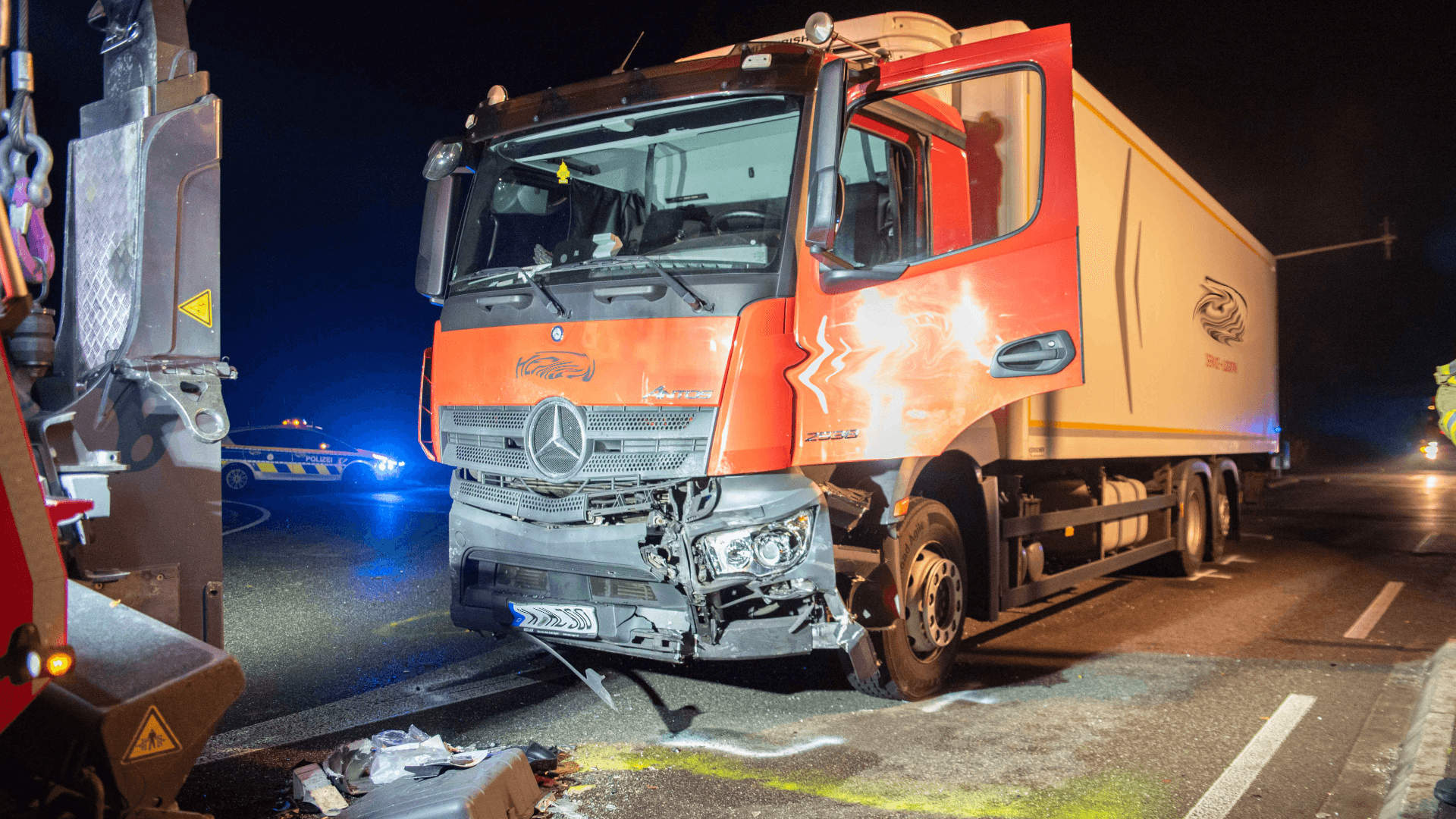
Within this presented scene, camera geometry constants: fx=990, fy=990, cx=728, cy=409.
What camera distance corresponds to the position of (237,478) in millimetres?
17188

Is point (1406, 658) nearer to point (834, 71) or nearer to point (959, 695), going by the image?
point (959, 695)

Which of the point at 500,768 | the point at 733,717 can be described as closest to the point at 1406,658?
the point at 733,717

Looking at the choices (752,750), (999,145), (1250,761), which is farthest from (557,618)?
(999,145)

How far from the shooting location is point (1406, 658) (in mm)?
6039

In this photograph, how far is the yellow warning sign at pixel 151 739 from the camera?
90.2 inches

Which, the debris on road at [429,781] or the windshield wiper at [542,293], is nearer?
the debris on road at [429,781]

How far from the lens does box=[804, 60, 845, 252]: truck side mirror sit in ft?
13.4

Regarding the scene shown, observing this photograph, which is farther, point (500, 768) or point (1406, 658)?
point (1406, 658)

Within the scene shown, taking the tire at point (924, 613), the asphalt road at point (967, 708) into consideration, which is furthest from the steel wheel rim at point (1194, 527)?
the tire at point (924, 613)

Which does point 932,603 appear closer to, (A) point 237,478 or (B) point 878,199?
(B) point 878,199

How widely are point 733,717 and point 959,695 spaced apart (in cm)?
127

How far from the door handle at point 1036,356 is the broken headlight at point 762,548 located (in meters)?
1.29

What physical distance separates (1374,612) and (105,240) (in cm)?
851

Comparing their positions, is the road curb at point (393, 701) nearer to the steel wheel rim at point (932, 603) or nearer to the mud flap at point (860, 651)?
the mud flap at point (860, 651)
